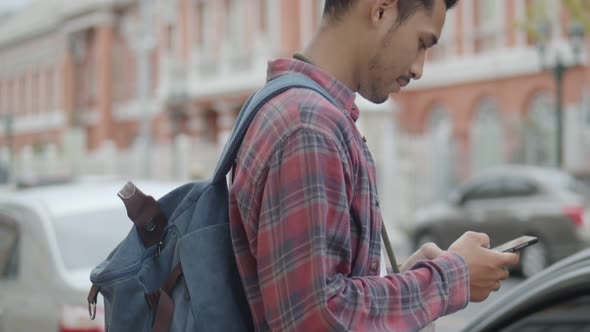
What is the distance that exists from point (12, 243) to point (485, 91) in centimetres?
2251

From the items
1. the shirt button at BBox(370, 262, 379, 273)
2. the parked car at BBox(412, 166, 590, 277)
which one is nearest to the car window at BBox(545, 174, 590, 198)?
the parked car at BBox(412, 166, 590, 277)

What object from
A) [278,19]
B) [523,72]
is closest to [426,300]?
[523,72]

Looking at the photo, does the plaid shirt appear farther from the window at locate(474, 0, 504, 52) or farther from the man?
the window at locate(474, 0, 504, 52)

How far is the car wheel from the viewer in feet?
43.7

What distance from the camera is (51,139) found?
50375 mm

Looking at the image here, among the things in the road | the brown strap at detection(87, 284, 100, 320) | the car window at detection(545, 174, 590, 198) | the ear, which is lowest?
the road

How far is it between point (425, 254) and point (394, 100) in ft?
90.6

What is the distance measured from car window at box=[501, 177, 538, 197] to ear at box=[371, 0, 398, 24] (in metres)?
12.4

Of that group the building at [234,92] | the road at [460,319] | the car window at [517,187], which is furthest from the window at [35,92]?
the road at [460,319]

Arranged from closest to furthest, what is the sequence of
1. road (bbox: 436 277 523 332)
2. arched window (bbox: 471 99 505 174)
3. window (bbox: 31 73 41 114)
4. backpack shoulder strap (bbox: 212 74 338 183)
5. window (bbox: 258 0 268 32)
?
backpack shoulder strap (bbox: 212 74 338 183) → road (bbox: 436 277 523 332) → arched window (bbox: 471 99 505 174) → window (bbox: 258 0 268 32) → window (bbox: 31 73 41 114)

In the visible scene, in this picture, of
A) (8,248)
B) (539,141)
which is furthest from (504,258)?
(539,141)

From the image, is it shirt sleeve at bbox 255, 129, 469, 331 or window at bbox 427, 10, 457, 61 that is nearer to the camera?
shirt sleeve at bbox 255, 129, 469, 331

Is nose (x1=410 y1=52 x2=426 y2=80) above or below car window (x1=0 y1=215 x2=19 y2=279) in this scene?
above

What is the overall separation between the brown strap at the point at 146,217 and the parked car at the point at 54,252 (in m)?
2.79
